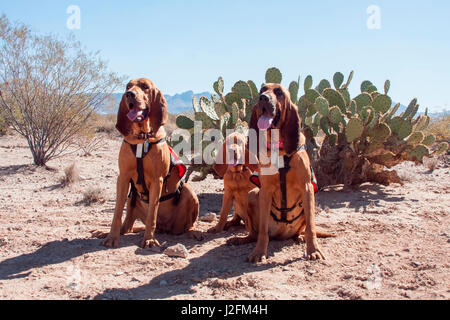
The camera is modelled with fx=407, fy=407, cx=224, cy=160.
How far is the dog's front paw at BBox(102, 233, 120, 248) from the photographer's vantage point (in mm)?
4875

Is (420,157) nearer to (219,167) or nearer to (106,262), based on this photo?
(219,167)

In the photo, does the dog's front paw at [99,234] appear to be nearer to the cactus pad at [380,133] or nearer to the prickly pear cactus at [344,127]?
the prickly pear cactus at [344,127]

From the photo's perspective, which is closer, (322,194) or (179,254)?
(179,254)

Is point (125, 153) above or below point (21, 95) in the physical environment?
below

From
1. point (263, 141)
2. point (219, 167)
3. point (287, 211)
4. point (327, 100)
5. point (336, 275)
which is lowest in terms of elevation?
point (336, 275)

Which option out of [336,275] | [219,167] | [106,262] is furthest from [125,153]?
[336,275]

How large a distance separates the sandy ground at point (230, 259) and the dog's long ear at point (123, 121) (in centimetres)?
139

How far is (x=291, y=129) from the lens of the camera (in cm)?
430

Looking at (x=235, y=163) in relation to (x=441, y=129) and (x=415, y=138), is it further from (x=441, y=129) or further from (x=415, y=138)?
(x=441, y=129)

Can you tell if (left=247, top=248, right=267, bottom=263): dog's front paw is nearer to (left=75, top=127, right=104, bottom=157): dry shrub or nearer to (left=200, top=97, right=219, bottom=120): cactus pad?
(left=200, top=97, right=219, bottom=120): cactus pad

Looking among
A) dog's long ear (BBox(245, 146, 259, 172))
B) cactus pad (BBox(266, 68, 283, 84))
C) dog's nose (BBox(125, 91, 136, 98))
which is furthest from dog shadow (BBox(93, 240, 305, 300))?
cactus pad (BBox(266, 68, 283, 84))

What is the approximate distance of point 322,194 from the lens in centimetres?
807

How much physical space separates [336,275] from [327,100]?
4.77 meters

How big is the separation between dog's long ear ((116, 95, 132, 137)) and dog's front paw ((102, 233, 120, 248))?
1255 mm
